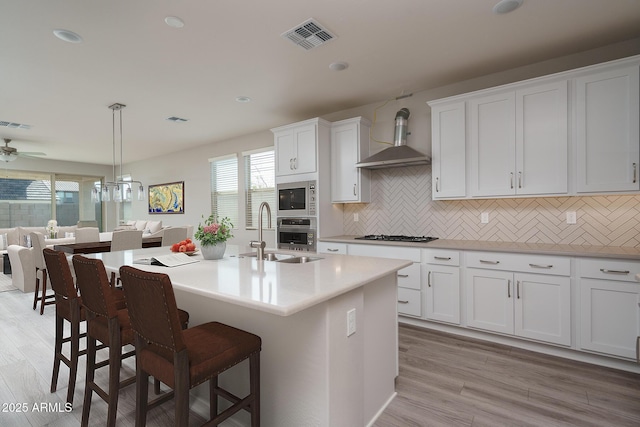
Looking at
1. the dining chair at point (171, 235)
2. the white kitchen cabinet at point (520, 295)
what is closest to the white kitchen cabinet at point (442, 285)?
the white kitchen cabinet at point (520, 295)

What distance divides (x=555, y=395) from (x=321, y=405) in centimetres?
173

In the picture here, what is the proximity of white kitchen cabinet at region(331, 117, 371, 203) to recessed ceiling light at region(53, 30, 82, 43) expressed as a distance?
271 cm

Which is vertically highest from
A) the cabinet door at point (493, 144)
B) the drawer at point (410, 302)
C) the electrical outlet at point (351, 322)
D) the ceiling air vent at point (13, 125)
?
the ceiling air vent at point (13, 125)

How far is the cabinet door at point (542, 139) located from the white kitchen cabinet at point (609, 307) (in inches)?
28.4

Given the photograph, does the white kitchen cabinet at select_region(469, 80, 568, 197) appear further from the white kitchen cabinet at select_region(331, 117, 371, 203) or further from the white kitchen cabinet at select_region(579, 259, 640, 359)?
the white kitchen cabinet at select_region(331, 117, 371, 203)

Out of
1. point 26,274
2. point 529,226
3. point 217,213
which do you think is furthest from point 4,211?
point 529,226

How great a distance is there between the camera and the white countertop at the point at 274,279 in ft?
4.09

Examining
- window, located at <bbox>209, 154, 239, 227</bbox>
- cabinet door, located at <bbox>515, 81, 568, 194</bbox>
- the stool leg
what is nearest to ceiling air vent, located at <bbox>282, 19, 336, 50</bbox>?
cabinet door, located at <bbox>515, 81, 568, 194</bbox>

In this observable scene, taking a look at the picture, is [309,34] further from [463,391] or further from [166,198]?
[166,198]

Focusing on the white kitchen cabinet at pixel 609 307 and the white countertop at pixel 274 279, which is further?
the white kitchen cabinet at pixel 609 307

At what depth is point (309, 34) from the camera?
259cm

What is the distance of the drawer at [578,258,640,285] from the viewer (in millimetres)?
2363

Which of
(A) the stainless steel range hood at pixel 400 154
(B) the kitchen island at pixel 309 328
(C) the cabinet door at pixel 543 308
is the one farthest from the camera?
(A) the stainless steel range hood at pixel 400 154

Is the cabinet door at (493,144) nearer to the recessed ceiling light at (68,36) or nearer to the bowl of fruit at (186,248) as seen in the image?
the bowl of fruit at (186,248)
